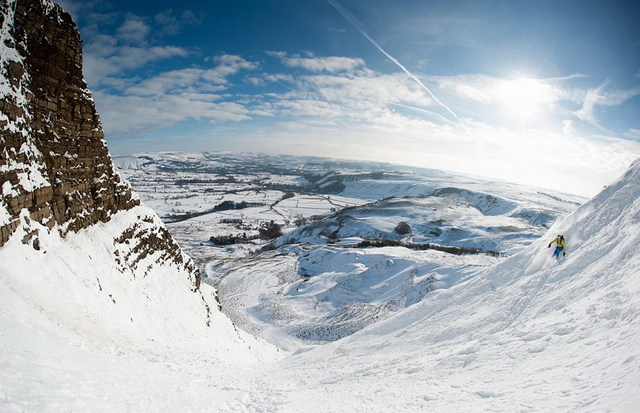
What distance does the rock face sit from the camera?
14500 mm

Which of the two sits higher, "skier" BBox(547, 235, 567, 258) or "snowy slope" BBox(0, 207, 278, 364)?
"skier" BBox(547, 235, 567, 258)

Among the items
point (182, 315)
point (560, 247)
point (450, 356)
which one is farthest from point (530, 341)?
point (182, 315)

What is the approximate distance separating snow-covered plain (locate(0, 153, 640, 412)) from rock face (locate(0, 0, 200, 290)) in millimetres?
2069

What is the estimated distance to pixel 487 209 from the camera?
183 metres

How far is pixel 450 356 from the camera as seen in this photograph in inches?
508

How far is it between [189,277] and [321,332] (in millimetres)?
24222

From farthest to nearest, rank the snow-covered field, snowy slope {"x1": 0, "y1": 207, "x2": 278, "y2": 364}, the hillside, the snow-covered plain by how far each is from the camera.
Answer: the snow-covered field
snowy slope {"x1": 0, "y1": 207, "x2": 278, "y2": 364}
the hillside
the snow-covered plain

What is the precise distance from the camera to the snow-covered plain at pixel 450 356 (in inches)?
303

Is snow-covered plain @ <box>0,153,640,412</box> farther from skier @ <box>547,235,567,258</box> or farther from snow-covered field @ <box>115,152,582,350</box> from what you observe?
snow-covered field @ <box>115,152,582,350</box>

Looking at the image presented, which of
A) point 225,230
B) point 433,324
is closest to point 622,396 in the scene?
point 433,324

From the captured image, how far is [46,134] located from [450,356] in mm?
23610

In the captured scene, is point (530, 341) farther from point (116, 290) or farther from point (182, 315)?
point (182, 315)

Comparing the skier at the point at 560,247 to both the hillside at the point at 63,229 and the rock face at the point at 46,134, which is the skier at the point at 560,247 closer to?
the hillside at the point at 63,229

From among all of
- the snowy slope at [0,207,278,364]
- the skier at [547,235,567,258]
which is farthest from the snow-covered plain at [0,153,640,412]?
the skier at [547,235,567,258]
